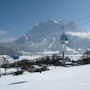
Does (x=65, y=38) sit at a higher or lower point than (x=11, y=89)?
higher

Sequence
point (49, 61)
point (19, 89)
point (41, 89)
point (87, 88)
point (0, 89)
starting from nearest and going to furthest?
point (87, 88) < point (41, 89) < point (19, 89) < point (0, 89) < point (49, 61)

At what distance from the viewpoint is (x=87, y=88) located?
8648 millimetres

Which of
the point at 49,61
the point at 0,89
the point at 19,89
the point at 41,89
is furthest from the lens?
the point at 49,61

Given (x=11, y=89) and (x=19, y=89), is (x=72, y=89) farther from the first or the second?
(x=11, y=89)

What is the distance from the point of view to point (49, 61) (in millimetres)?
89875

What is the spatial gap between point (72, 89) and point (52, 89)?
1.44 meters

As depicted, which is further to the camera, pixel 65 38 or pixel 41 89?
pixel 65 38

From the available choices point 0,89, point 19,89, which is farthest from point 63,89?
point 0,89

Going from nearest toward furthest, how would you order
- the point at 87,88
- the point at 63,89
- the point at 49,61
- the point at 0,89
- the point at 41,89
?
the point at 87,88
the point at 63,89
the point at 41,89
the point at 0,89
the point at 49,61

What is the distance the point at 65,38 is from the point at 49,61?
72.0m

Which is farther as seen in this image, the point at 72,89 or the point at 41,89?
the point at 41,89

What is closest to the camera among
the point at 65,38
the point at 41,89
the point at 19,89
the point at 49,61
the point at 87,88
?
the point at 87,88

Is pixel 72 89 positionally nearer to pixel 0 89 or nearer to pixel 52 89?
pixel 52 89

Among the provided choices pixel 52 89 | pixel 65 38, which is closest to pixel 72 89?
pixel 52 89
